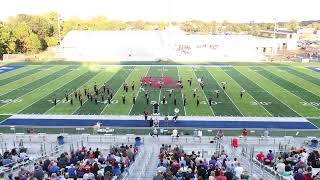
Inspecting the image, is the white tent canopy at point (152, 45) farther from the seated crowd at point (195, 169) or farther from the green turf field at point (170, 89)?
the seated crowd at point (195, 169)

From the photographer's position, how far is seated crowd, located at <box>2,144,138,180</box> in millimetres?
9961

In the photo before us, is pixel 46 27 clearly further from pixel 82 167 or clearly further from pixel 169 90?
pixel 82 167

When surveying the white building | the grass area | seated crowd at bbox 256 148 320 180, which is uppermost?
the white building

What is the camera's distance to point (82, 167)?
10.8 meters

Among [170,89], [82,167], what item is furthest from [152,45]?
[82,167]

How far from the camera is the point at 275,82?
3466cm

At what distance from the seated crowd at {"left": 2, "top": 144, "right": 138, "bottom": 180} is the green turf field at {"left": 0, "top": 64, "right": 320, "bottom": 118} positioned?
11.1 metres

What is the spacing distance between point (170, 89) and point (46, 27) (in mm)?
62540

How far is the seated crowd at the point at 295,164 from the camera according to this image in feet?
31.7

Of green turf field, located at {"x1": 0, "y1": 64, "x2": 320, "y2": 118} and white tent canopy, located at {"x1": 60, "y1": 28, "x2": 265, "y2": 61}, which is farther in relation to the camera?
white tent canopy, located at {"x1": 60, "y1": 28, "x2": 265, "y2": 61}

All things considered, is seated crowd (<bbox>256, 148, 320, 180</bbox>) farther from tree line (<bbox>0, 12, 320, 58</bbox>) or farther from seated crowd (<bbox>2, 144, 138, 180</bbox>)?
tree line (<bbox>0, 12, 320, 58</bbox>)

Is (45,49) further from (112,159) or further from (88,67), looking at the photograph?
(112,159)

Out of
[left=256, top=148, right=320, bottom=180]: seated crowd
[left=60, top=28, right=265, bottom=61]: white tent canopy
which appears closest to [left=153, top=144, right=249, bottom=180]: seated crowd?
[left=256, top=148, right=320, bottom=180]: seated crowd

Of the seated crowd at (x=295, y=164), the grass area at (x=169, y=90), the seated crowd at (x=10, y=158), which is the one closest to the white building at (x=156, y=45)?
the grass area at (x=169, y=90)
